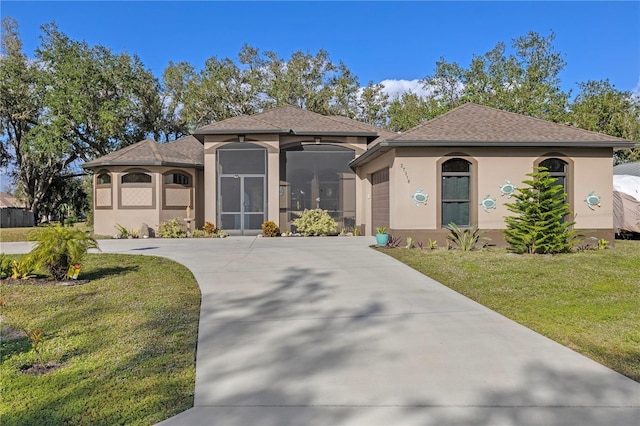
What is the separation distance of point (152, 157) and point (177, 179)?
1459 millimetres

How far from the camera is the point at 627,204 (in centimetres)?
1590

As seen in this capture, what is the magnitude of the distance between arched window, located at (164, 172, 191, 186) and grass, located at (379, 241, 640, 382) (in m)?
10.9

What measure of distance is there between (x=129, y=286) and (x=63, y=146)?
23108 mm

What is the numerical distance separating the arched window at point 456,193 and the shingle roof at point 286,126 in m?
5.75

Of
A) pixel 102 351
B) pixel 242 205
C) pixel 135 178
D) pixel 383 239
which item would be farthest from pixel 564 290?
pixel 135 178

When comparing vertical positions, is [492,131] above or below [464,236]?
above

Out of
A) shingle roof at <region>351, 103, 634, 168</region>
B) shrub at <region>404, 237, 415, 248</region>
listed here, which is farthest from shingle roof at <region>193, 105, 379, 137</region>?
shrub at <region>404, 237, 415, 248</region>

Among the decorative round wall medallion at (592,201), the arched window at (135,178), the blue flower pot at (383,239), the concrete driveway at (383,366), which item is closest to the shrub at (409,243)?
the blue flower pot at (383,239)

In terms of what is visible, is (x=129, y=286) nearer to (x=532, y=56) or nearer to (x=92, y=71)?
(x=92, y=71)

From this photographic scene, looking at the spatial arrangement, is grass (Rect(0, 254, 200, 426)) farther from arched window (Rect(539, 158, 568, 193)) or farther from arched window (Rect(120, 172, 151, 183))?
arched window (Rect(539, 158, 568, 193))

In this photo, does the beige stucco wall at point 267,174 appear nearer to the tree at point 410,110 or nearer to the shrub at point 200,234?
the shrub at point 200,234

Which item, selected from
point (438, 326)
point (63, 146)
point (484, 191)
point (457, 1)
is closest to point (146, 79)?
point (63, 146)

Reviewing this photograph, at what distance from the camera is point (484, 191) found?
13.2 meters

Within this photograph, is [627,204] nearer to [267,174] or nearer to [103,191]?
[267,174]
